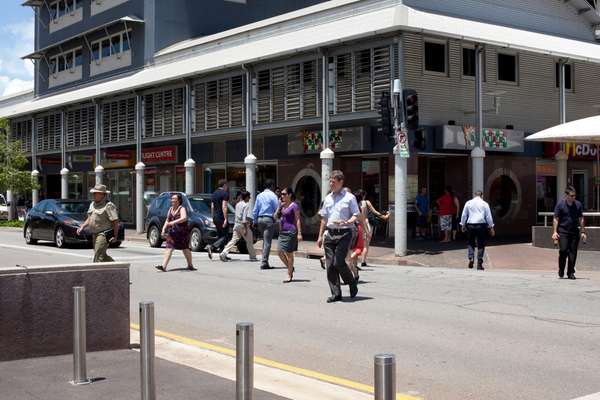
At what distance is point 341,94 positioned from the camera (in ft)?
75.9

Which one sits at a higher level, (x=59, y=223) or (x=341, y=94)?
(x=341, y=94)

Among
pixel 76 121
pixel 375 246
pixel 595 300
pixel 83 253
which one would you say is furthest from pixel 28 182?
pixel 595 300

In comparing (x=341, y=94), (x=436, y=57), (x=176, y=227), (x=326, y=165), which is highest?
(x=436, y=57)

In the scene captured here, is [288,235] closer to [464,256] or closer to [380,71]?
[464,256]

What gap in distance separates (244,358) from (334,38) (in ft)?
61.4

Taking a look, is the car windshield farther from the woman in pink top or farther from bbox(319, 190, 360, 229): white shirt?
bbox(319, 190, 360, 229): white shirt

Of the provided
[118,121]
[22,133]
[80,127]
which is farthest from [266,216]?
[22,133]

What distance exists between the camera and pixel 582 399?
19.4ft

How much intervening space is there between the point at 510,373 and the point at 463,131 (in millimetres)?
16662

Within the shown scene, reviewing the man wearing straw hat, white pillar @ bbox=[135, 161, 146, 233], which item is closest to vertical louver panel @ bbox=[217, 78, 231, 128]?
white pillar @ bbox=[135, 161, 146, 233]

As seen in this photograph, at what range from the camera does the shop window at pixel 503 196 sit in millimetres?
25375

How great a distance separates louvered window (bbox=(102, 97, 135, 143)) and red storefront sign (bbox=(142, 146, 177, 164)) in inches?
42.6

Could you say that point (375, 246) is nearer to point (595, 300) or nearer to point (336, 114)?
point (336, 114)

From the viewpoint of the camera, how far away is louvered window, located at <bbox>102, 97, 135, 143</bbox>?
3319 centimetres
